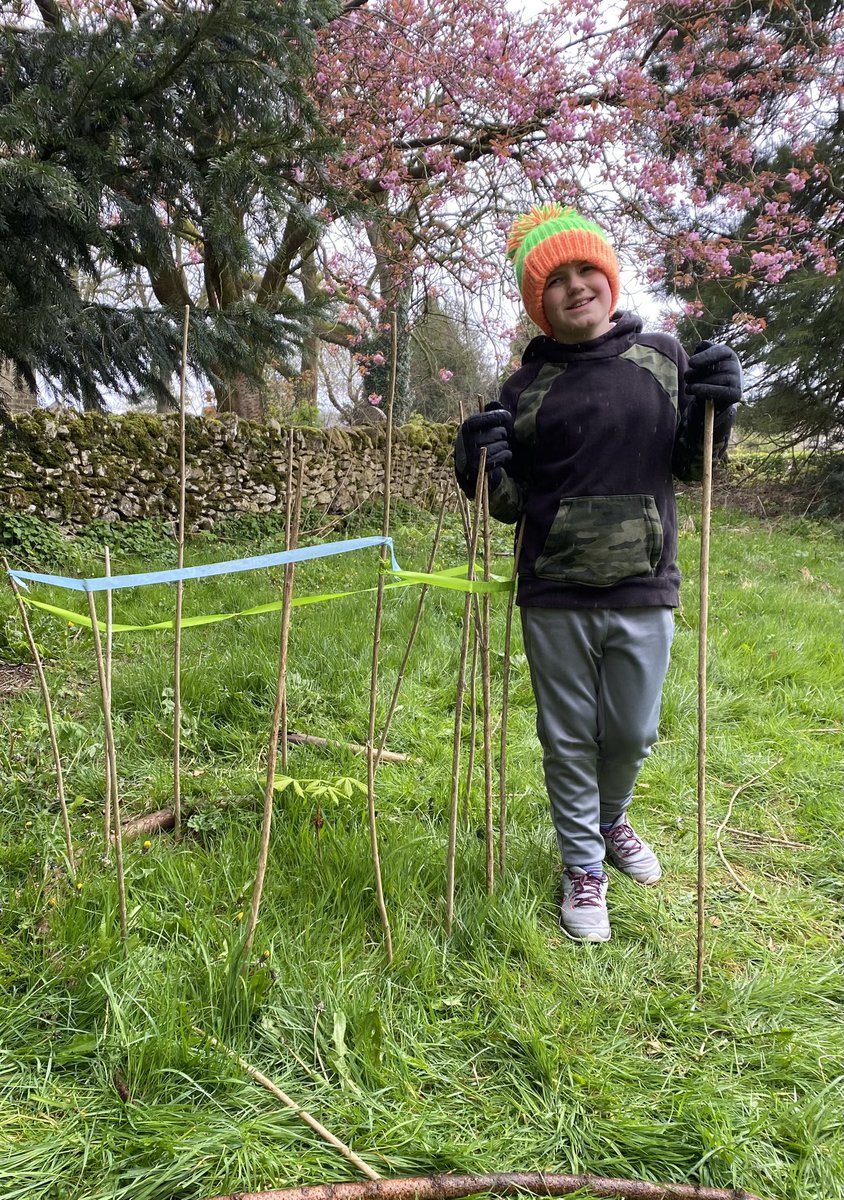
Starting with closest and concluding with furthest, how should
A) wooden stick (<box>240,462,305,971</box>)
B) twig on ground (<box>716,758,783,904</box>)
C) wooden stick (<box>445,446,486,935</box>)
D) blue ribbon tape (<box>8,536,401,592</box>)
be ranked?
wooden stick (<box>240,462,305,971</box>), blue ribbon tape (<box>8,536,401,592</box>), wooden stick (<box>445,446,486,935</box>), twig on ground (<box>716,758,783,904</box>)

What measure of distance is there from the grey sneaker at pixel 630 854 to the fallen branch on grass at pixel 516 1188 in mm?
875

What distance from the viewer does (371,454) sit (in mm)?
8953

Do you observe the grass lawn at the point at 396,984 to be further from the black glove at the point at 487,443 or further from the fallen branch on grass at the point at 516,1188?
the black glove at the point at 487,443

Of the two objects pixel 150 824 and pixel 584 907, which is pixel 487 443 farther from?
pixel 150 824

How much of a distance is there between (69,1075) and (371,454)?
27.1 feet

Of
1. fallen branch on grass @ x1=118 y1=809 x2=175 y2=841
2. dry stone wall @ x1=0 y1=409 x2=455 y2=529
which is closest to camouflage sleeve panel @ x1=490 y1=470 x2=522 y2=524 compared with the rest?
fallen branch on grass @ x1=118 y1=809 x2=175 y2=841

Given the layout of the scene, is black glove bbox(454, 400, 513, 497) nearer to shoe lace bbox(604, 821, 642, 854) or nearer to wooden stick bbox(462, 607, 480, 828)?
wooden stick bbox(462, 607, 480, 828)

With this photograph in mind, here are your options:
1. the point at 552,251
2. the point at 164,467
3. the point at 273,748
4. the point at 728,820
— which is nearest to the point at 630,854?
the point at 728,820

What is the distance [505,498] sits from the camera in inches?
67.1

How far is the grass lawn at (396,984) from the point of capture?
1.13 m

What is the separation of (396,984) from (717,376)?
156cm

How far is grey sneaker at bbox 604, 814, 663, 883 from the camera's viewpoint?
1.92 metres

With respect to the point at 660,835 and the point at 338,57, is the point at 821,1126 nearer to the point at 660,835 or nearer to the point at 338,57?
the point at 660,835

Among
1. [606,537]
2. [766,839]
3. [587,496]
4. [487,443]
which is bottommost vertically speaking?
[766,839]
